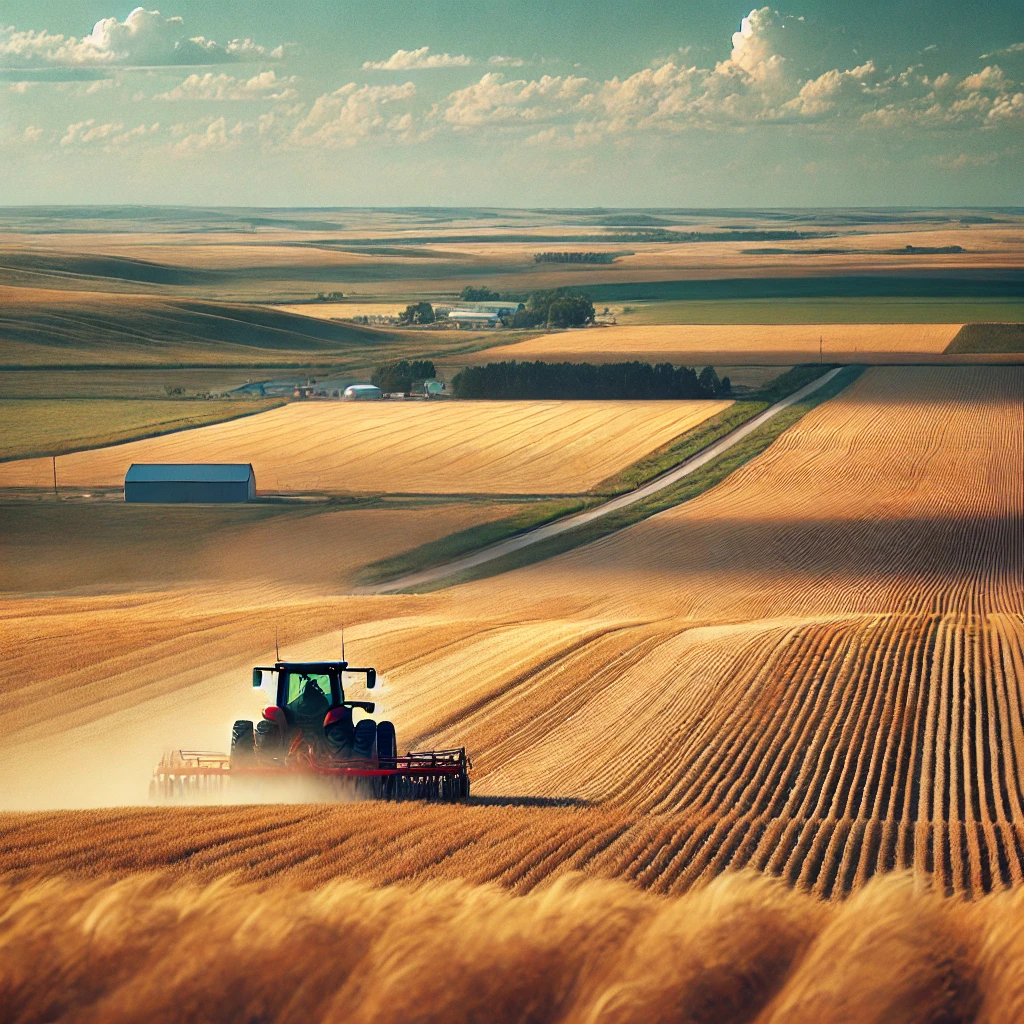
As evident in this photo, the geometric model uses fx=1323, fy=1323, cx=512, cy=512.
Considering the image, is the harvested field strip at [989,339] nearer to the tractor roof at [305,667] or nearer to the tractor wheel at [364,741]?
the tractor roof at [305,667]

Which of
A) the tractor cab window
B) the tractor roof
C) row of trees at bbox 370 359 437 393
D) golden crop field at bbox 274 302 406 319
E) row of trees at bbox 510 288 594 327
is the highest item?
golden crop field at bbox 274 302 406 319

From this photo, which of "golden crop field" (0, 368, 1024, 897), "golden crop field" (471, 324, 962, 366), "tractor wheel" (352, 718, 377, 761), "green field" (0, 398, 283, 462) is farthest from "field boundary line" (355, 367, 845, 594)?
"green field" (0, 398, 283, 462)

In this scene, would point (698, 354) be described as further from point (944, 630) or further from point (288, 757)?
point (288, 757)

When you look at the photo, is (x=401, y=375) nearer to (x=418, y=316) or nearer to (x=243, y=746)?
(x=418, y=316)

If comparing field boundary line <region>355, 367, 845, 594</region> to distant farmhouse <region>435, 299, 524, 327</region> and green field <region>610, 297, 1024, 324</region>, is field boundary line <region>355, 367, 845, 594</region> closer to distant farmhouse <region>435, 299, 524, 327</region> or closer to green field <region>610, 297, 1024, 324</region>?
green field <region>610, 297, 1024, 324</region>

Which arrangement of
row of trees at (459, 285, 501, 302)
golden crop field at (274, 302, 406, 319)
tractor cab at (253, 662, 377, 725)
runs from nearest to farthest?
tractor cab at (253, 662, 377, 725)
golden crop field at (274, 302, 406, 319)
row of trees at (459, 285, 501, 302)
